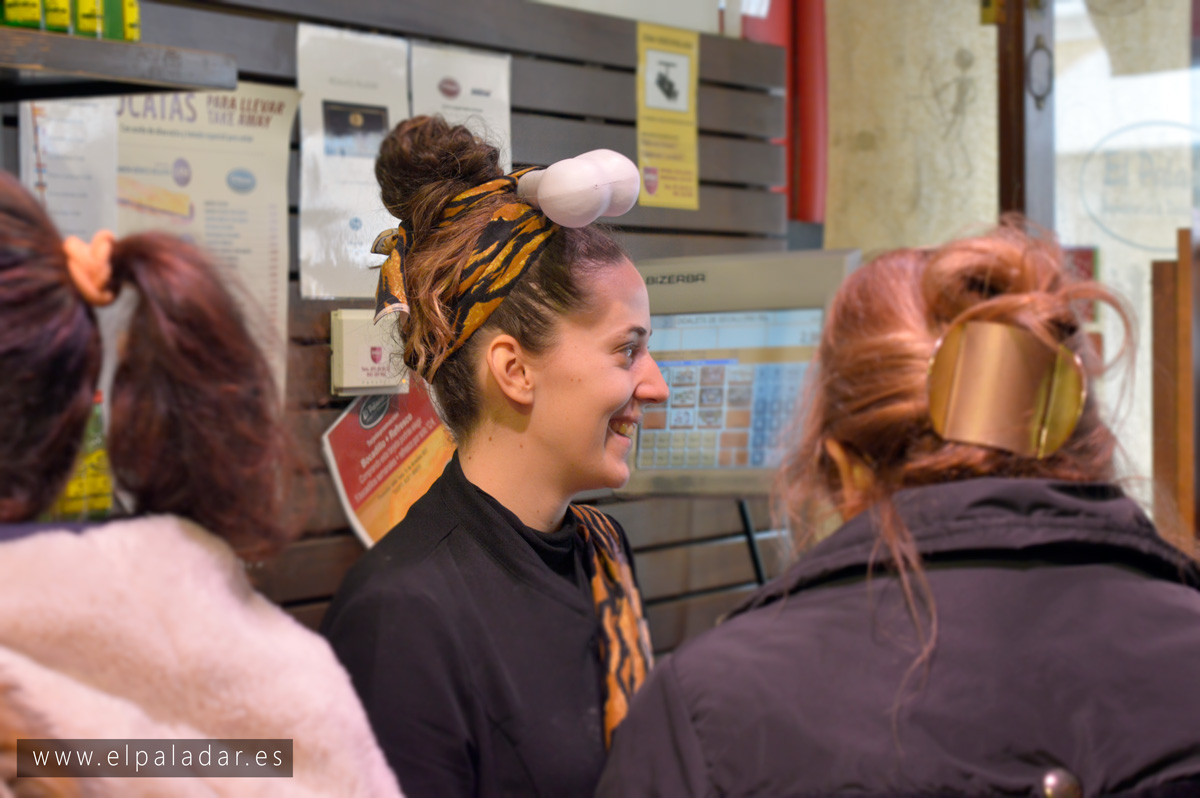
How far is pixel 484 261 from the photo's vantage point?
2.94ft

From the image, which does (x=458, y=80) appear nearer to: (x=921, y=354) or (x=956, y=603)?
(x=921, y=354)

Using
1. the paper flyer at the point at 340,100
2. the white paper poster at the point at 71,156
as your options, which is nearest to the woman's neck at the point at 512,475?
the paper flyer at the point at 340,100

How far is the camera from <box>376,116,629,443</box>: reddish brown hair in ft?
2.96

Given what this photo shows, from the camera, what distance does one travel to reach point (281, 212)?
197cm

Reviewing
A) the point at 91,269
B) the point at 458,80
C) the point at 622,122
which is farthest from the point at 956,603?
the point at 458,80

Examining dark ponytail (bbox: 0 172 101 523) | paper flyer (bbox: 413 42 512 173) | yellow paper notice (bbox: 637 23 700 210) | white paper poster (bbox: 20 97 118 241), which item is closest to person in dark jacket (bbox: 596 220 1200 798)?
dark ponytail (bbox: 0 172 101 523)

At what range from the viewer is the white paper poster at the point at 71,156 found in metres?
1.81

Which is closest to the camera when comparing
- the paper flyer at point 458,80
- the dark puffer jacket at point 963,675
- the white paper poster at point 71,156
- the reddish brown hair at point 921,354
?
the dark puffer jacket at point 963,675

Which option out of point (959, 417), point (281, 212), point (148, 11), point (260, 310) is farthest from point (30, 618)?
point (148, 11)

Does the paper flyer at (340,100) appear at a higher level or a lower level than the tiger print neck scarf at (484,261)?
higher

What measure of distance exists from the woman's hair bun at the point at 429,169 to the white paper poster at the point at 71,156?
1128 mm

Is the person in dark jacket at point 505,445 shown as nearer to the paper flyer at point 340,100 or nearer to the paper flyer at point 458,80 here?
the paper flyer at point 340,100

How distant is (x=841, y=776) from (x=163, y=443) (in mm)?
560

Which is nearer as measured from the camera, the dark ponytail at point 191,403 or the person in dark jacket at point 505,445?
the dark ponytail at point 191,403
